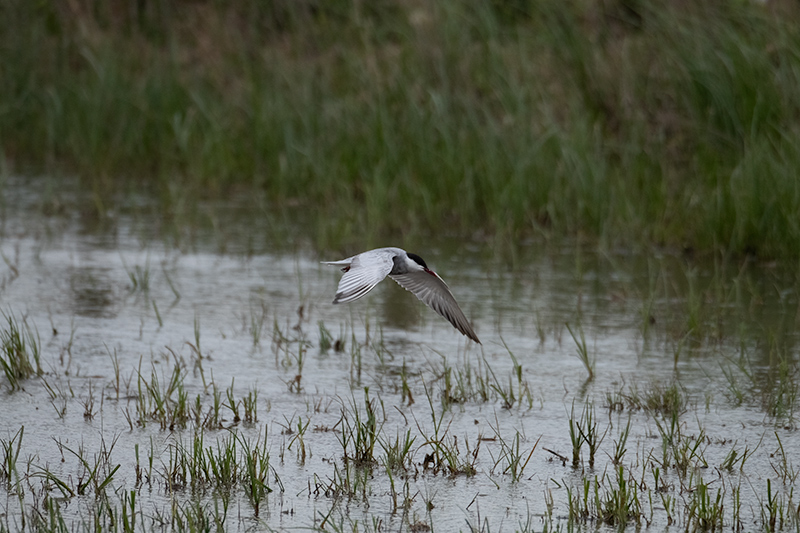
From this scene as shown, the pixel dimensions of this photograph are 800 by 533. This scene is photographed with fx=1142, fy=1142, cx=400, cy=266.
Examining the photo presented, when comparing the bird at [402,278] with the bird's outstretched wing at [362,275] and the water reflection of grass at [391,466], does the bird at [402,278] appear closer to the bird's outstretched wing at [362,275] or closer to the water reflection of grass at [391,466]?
the bird's outstretched wing at [362,275]

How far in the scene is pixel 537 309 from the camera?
244 inches

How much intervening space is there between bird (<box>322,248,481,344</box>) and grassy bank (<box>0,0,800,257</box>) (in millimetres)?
2578

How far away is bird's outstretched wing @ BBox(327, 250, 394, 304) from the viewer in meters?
3.87

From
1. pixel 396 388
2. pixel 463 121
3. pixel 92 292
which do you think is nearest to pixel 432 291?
pixel 396 388

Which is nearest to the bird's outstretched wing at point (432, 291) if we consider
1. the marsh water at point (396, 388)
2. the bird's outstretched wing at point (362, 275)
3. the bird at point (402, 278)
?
the bird at point (402, 278)

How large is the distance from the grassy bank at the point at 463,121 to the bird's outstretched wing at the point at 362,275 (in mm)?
3104

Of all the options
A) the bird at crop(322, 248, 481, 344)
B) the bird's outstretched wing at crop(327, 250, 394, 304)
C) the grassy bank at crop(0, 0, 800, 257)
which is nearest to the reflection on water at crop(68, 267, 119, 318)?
the grassy bank at crop(0, 0, 800, 257)

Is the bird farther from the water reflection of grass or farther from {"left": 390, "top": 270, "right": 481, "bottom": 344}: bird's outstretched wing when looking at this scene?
the water reflection of grass

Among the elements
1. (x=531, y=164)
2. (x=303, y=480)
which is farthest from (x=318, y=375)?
(x=531, y=164)

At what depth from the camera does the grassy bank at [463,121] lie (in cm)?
788

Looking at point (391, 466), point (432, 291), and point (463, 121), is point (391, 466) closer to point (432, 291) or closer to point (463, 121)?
point (432, 291)

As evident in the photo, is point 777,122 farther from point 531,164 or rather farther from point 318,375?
point 318,375

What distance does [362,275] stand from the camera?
4188mm

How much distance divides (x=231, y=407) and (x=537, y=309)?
233cm
